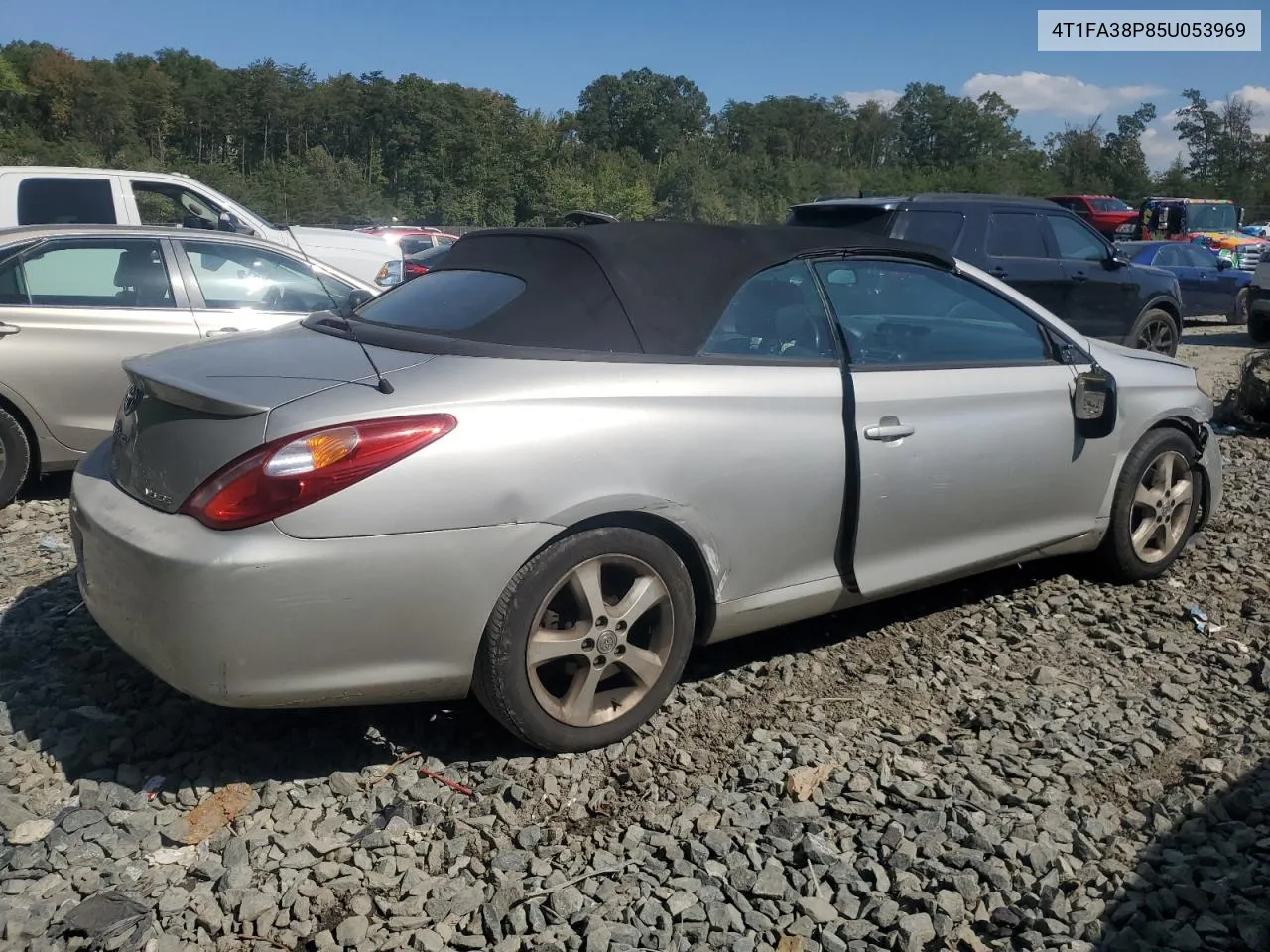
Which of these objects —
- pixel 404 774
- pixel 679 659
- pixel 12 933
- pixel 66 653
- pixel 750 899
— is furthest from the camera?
pixel 66 653

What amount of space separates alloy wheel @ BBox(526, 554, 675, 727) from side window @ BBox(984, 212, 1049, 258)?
751 cm

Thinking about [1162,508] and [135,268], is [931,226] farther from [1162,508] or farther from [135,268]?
[135,268]

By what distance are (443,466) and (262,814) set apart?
1.08m

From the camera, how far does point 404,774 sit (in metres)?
3.23

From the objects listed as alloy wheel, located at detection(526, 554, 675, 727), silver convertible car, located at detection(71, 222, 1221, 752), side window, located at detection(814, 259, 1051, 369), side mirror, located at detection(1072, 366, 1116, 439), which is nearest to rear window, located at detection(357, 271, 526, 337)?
silver convertible car, located at detection(71, 222, 1221, 752)

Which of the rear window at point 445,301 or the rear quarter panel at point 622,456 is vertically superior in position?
the rear window at point 445,301

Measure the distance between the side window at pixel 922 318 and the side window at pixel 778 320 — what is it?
9 centimetres

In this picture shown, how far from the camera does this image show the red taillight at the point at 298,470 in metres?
2.79

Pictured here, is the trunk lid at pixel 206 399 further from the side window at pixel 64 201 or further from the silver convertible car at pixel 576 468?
the side window at pixel 64 201

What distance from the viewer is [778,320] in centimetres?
378

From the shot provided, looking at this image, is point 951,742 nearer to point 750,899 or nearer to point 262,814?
point 750,899

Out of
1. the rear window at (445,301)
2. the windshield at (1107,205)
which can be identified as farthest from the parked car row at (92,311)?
the windshield at (1107,205)

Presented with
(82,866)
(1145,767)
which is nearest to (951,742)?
(1145,767)

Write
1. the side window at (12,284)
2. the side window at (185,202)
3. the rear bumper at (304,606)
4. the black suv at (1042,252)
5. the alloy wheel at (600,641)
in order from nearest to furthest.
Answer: the rear bumper at (304,606) → the alloy wheel at (600,641) → the side window at (12,284) → the black suv at (1042,252) → the side window at (185,202)
